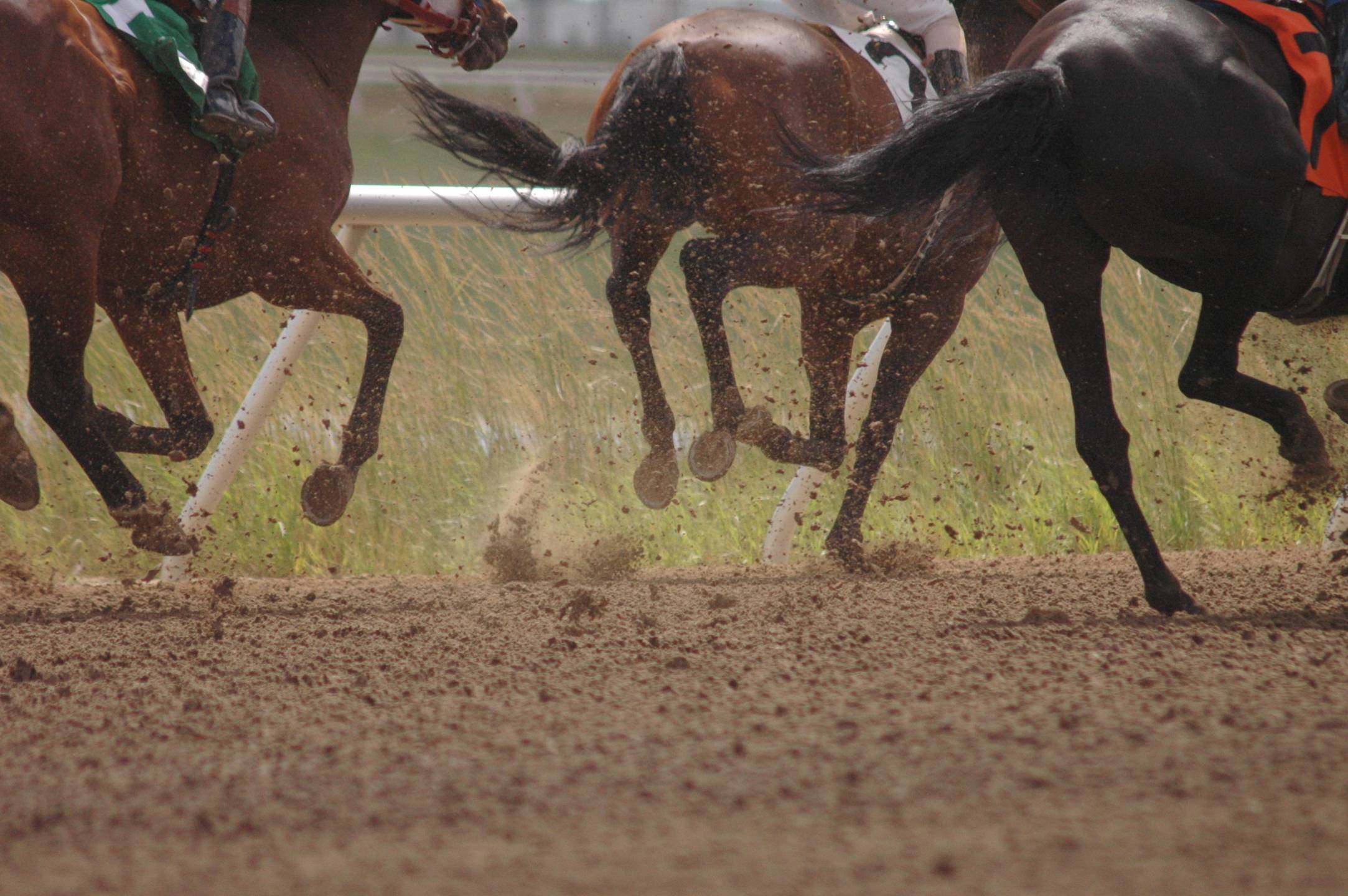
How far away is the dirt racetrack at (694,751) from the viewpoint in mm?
1548

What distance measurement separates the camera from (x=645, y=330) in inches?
183

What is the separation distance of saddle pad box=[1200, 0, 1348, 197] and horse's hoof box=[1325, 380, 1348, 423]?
0.68 metres

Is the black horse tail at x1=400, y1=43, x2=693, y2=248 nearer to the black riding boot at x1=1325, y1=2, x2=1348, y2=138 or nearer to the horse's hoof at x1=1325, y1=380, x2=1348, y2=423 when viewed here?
the black riding boot at x1=1325, y1=2, x2=1348, y2=138

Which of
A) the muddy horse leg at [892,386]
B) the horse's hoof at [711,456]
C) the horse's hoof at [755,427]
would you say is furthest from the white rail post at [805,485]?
the horse's hoof at [755,427]

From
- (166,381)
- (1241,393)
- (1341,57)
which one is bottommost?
(166,381)

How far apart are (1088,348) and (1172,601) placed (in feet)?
2.11

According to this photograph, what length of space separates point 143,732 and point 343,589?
2165 mm

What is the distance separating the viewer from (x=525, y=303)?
6.26 metres

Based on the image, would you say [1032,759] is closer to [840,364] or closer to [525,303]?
[840,364]

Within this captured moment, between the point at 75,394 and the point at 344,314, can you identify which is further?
the point at 344,314

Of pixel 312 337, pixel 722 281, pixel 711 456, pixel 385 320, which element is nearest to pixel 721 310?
pixel 722 281

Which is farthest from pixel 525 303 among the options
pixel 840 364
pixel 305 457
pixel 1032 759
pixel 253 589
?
pixel 1032 759

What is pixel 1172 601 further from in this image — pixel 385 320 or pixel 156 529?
pixel 156 529

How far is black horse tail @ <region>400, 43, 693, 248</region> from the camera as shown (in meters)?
4.29
